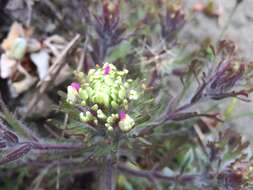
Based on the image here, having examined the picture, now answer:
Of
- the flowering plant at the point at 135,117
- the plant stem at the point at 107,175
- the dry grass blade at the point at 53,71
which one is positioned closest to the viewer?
the flowering plant at the point at 135,117

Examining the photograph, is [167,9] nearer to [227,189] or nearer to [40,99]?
[40,99]

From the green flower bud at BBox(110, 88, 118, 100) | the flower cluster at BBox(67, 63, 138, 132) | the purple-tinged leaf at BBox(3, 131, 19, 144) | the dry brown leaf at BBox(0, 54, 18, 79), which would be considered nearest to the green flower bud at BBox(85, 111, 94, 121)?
the flower cluster at BBox(67, 63, 138, 132)

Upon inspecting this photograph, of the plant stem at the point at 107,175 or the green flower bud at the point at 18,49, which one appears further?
the green flower bud at the point at 18,49

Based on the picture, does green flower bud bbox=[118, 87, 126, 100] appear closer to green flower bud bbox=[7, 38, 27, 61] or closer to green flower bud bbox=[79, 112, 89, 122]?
green flower bud bbox=[79, 112, 89, 122]

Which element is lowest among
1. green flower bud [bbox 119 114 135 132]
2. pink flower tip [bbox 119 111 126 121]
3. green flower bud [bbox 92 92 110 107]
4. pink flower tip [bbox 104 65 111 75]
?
green flower bud [bbox 119 114 135 132]

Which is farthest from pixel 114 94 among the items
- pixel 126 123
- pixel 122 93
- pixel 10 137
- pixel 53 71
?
pixel 53 71

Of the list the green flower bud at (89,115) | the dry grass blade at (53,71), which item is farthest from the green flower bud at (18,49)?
the green flower bud at (89,115)

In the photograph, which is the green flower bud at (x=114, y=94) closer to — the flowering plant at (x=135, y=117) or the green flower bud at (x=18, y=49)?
the flowering plant at (x=135, y=117)

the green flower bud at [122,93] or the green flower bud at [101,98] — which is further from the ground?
the green flower bud at [122,93]
